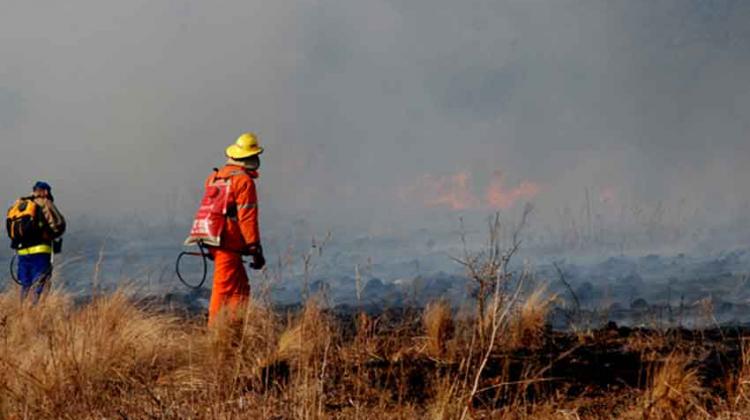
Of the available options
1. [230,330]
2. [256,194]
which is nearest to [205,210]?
[256,194]

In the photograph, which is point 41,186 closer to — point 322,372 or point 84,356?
point 84,356

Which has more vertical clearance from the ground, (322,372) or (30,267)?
(30,267)

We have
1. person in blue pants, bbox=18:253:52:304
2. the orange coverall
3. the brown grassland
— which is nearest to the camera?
the brown grassland

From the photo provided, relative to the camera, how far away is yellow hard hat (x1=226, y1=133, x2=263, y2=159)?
7.29 meters

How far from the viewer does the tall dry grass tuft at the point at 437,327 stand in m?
7.24

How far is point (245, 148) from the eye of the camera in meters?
7.31

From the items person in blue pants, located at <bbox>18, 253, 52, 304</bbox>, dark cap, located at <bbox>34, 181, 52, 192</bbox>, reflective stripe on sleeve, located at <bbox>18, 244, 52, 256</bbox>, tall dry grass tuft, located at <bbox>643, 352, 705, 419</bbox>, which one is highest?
dark cap, located at <bbox>34, 181, 52, 192</bbox>

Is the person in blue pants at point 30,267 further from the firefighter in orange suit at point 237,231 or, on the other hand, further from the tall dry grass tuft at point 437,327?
the tall dry grass tuft at point 437,327

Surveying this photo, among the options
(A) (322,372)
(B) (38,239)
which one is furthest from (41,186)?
(A) (322,372)

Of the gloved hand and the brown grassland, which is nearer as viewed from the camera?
the brown grassland

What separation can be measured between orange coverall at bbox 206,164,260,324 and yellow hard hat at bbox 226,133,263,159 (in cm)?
11

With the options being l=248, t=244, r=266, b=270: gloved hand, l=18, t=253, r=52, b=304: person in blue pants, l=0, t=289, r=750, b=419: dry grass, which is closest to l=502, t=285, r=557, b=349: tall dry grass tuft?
l=0, t=289, r=750, b=419: dry grass

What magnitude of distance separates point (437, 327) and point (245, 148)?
2.39 m

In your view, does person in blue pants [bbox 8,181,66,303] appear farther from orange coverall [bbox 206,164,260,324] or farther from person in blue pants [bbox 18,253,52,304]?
orange coverall [bbox 206,164,260,324]
